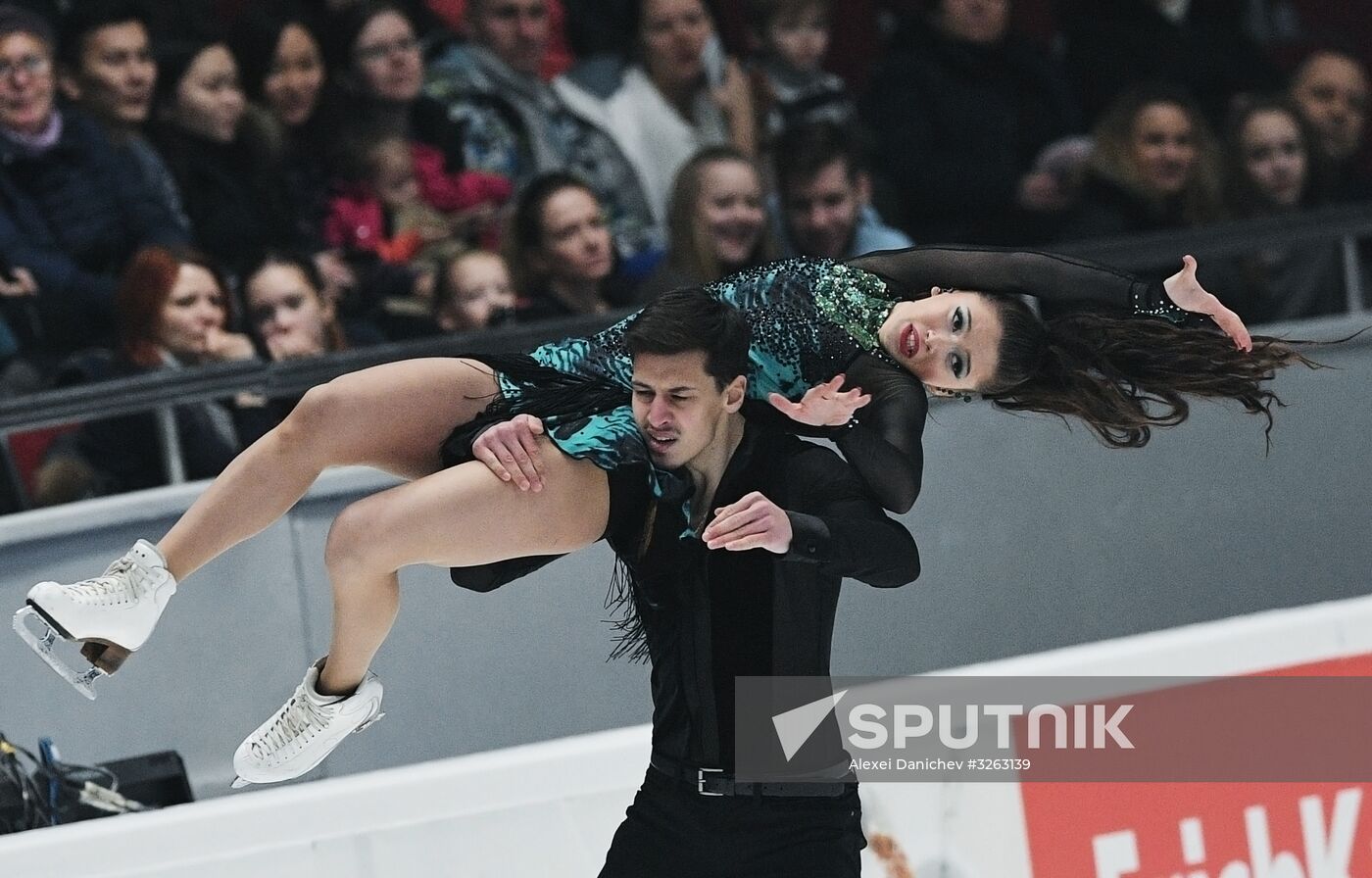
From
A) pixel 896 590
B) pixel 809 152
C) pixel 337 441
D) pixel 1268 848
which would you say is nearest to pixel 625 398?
pixel 337 441

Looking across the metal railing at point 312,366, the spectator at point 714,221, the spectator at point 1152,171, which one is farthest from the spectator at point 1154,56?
the spectator at point 714,221

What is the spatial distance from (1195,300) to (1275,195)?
10.4 ft

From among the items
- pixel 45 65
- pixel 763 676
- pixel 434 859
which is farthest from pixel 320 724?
pixel 45 65

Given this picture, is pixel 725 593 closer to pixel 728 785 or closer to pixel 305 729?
pixel 728 785

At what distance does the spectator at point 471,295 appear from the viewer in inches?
198

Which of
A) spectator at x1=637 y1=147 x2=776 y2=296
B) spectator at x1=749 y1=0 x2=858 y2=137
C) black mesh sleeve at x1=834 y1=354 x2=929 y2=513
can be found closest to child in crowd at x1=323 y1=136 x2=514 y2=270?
spectator at x1=637 y1=147 x2=776 y2=296

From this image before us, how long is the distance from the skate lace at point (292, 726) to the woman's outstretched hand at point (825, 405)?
Result: 0.89 meters

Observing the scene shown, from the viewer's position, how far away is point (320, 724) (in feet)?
10.3

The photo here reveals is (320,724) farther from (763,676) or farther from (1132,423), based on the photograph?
(1132,423)

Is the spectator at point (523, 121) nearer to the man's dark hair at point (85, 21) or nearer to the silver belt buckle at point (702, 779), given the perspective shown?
the man's dark hair at point (85, 21)

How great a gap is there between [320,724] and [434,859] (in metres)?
0.28

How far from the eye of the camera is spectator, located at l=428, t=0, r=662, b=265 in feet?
18.4

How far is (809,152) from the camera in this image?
551cm

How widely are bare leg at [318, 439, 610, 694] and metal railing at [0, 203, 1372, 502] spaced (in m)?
1.41
